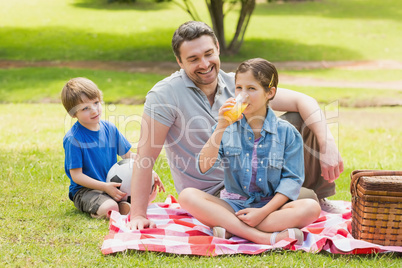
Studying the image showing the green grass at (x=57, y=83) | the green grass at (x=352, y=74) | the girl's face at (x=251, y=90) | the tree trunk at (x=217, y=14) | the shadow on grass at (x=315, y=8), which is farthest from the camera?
the shadow on grass at (x=315, y=8)

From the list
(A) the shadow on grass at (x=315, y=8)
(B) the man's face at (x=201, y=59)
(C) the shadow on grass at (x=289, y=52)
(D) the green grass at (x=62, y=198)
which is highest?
(B) the man's face at (x=201, y=59)

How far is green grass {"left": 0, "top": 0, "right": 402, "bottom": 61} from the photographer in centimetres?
1803

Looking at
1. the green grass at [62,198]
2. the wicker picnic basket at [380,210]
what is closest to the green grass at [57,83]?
the green grass at [62,198]

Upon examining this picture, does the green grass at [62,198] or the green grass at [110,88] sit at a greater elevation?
the green grass at [62,198]

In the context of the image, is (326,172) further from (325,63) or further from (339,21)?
(339,21)

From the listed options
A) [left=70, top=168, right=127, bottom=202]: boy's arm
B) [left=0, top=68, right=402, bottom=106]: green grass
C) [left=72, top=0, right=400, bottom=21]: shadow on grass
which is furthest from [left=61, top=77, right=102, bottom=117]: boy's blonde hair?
[left=72, top=0, right=400, bottom=21]: shadow on grass

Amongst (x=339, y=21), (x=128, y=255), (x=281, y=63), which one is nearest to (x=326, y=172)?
(x=128, y=255)

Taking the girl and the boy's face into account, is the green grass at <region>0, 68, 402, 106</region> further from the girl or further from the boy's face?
the girl

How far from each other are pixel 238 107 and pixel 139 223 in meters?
1.12

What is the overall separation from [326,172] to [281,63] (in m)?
13.3

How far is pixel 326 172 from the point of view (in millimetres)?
3715

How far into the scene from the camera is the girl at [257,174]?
3357mm

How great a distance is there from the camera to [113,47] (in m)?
19.1

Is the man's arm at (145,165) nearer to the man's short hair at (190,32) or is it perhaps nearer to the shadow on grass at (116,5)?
the man's short hair at (190,32)
